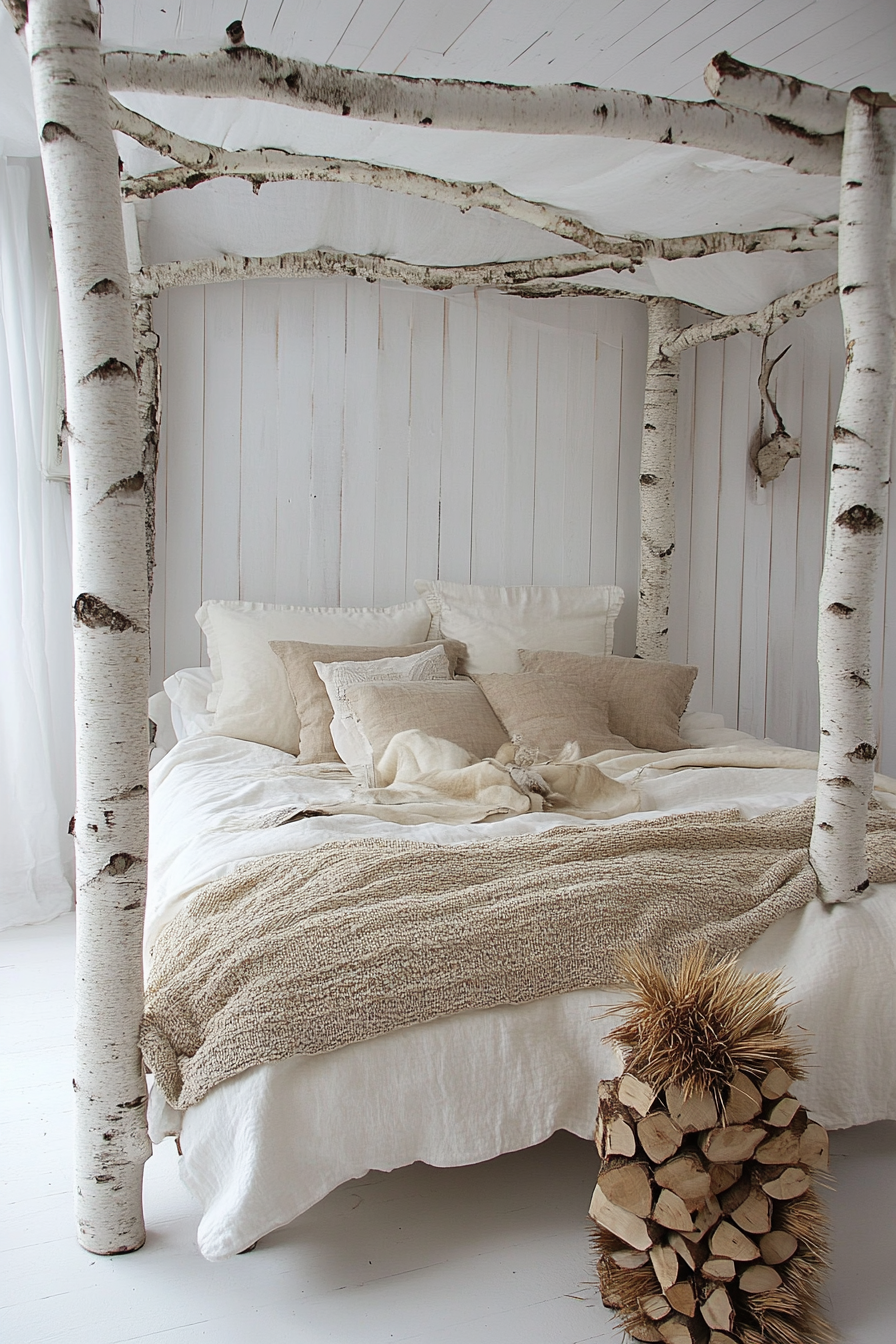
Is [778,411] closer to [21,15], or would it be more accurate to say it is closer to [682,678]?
[682,678]

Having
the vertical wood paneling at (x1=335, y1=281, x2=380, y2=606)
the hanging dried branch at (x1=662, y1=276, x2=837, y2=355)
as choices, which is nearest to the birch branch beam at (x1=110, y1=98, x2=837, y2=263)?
the hanging dried branch at (x1=662, y1=276, x2=837, y2=355)

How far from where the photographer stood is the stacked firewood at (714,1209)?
4.32ft

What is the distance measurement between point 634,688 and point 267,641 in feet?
3.73

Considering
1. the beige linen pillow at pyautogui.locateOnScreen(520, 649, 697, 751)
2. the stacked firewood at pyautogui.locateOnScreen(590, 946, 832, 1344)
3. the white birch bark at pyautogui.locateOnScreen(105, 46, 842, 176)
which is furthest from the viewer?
the beige linen pillow at pyautogui.locateOnScreen(520, 649, 697, 751)

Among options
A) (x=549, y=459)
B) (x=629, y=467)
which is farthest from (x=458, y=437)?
(x=629, y=467)

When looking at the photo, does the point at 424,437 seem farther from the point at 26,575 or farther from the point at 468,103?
the point at 468,103

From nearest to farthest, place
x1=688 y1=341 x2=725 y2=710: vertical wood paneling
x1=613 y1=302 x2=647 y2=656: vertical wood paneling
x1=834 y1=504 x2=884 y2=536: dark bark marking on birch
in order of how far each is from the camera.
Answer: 1. x1=834 y1=504 x2=884 y2=536: dark bark marking on birch
2. x1=613 y1=302 x2=647 y2=656: vertical wood paneling
3. x1=688 y1=341 x2=725 y2=710: vertical wood paneling

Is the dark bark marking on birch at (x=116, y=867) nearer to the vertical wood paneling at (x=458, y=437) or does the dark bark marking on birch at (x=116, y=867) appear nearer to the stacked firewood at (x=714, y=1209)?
the stacked firewood at (x=714, y=1209)

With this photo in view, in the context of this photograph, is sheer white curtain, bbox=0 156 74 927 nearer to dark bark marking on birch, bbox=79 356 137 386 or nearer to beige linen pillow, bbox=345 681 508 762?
beige linen pillow, bbox=345 681 508 762

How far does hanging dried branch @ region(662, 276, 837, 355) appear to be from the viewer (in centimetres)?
307

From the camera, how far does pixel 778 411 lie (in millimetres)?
4012

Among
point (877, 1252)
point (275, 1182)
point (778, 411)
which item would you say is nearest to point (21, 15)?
point (275, 1182)

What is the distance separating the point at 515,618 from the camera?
3.43 meters

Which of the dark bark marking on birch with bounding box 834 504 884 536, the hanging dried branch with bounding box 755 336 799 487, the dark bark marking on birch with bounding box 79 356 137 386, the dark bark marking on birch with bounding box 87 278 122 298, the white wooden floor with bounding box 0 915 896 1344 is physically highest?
the hanging dried branch with bounding box 755 336 799 487
